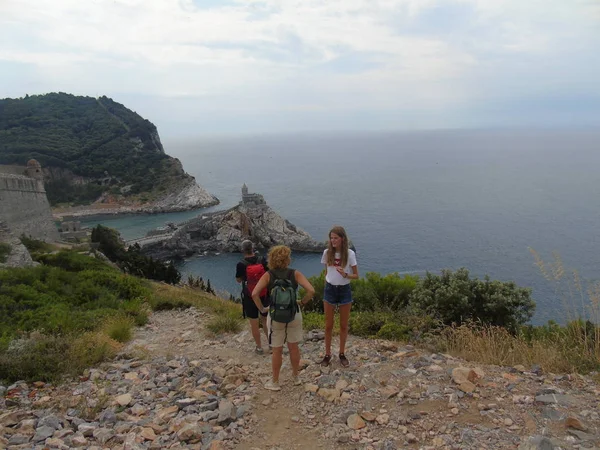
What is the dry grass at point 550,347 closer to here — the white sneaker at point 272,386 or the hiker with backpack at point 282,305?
the hiker with backpack at point 282,305

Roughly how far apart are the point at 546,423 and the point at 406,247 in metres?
49.5

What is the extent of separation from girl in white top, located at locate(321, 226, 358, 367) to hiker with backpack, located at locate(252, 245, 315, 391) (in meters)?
0.47

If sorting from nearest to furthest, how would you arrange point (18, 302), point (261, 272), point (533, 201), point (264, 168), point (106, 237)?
point (261, 272)
point (18, 302)
point (106, 237)
point (533, 201)
point (264, 168)

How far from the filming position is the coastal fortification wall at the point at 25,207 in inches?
1139

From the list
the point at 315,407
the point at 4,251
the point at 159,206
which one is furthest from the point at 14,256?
the point at 159,206

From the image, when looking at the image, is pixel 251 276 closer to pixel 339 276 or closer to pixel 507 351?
pixel 339 276

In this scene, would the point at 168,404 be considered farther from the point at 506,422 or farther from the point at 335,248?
the point at 506,422

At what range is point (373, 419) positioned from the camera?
4.38m

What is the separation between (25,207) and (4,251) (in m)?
15.9

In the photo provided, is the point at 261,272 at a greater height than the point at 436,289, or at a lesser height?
greater

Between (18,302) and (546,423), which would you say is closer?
(546,423)

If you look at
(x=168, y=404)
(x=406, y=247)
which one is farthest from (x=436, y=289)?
(x=406, y=247)

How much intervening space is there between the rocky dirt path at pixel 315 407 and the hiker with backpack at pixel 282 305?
1.26 feet

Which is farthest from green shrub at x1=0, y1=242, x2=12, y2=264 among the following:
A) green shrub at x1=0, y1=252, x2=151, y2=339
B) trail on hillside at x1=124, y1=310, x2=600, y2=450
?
trail on hillside at x1=124, y1=310, x2=600, y2=450
